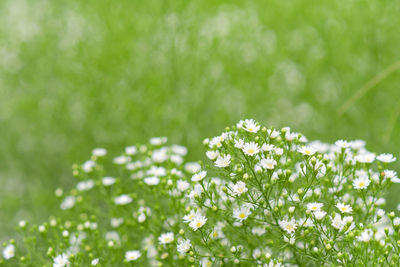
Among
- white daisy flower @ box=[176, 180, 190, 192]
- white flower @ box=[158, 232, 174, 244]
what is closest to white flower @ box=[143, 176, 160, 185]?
white daisy flower @ box=[176, 180, 190, 192]

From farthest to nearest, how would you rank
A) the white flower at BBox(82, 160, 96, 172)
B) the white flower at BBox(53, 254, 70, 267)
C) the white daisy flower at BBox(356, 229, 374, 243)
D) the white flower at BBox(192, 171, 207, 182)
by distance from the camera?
the white flower at BBox(82, 160, 96, 172), the white flower at BBox(53, 254, 70, 267), the white flower at BBox(192, 171, 207, 182), the white daisy flower at BBox(356, 229, 374, 243)

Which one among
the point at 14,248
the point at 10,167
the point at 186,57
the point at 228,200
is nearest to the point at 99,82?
the point at 186,57

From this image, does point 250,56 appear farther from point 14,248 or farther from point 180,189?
point 14,248

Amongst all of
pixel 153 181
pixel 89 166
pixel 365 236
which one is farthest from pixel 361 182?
pixel 89 166

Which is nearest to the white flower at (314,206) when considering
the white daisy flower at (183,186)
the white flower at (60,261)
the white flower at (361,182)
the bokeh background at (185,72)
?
the white flower at (361,182)

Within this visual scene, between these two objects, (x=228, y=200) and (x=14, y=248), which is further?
(x=14, y=248)

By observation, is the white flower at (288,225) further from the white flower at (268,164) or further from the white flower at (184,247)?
the white flower at (184,247)

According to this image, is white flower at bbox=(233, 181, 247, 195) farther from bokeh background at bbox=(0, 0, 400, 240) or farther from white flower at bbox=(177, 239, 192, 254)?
bokeh background at bbox=(0, 0, 400, 240)

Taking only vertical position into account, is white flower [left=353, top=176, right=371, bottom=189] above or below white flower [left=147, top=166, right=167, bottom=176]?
below
